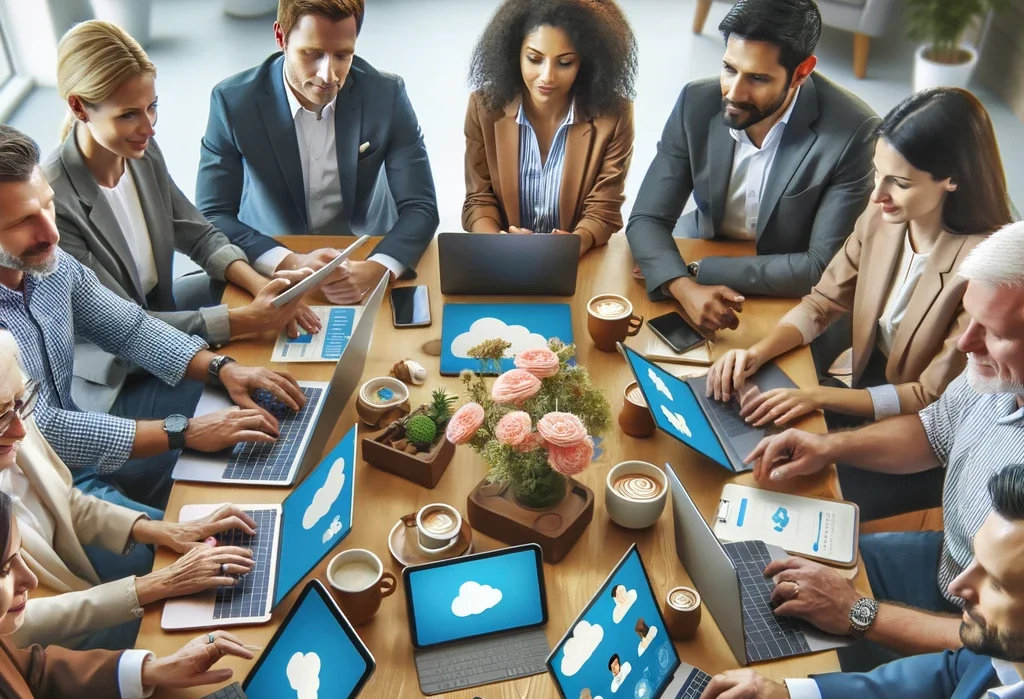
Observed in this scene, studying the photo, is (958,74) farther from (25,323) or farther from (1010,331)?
(25,323)

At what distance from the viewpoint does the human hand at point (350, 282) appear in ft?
7.58

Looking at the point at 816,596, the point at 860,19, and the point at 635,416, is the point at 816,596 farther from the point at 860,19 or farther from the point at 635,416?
the point at 860,19

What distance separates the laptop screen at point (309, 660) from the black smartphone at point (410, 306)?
3.19 feet

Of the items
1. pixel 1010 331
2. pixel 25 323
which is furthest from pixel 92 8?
pixel 1010 331

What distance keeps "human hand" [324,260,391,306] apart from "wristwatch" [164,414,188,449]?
555 mm

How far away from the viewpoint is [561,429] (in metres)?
1.48

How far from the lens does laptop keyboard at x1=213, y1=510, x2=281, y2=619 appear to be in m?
1.57

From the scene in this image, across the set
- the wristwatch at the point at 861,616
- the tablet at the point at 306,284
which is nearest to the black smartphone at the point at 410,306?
the tablet at the point at 306,284

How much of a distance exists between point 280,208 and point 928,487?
205 centimetres

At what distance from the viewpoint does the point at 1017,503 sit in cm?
126

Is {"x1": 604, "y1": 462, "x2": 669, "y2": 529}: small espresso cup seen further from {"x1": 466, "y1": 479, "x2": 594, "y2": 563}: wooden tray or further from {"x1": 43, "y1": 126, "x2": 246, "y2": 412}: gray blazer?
{"x1": 43, "y1": 126, "x2": 246, "y2": 412}: gray blazer

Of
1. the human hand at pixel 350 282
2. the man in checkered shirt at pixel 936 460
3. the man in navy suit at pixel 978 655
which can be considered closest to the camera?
the man in navy suit at pixel 978 655

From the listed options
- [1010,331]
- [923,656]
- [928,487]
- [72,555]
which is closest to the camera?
[923,656]

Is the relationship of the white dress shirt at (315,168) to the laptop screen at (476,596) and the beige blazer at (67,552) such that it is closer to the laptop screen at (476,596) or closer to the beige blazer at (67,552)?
the beige blazer at (67,552)
